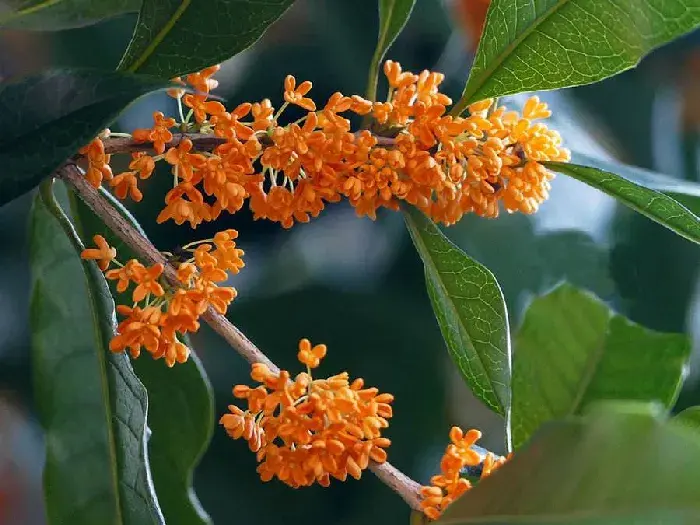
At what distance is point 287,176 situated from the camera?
0.43 metres

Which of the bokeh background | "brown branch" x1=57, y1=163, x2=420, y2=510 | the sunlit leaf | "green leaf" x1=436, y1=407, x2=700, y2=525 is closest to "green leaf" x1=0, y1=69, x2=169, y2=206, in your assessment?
"brown branch" x1=57, y1=163, x2=420, y2=510

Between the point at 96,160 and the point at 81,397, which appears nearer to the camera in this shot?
the point at 96,160

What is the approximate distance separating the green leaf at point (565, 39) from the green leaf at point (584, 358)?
125mm

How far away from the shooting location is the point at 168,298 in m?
0.42

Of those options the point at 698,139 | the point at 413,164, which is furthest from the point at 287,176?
the point at 698,139

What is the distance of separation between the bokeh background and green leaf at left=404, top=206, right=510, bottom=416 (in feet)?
1.04

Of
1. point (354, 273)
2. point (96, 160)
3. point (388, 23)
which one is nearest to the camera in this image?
point (96, 160)

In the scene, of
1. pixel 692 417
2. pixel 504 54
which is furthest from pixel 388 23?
pixel 692 417

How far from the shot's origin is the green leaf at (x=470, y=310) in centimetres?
48

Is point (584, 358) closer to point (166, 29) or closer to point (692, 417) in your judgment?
point (692, 417)

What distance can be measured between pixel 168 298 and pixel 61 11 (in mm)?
242

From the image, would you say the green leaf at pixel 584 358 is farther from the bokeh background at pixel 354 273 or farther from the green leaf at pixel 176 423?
the bokeh background at pixel 354 273

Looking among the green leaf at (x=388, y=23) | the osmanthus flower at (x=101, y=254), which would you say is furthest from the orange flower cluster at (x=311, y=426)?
the green leaf at (x=388, y=23)

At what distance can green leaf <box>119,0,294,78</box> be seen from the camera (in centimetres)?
40
